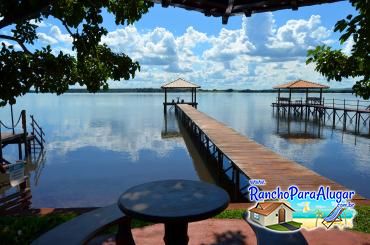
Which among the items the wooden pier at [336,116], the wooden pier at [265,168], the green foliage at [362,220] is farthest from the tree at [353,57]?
the wooden pier at [336,116]

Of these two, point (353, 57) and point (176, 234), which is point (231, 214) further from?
point (353, 57)

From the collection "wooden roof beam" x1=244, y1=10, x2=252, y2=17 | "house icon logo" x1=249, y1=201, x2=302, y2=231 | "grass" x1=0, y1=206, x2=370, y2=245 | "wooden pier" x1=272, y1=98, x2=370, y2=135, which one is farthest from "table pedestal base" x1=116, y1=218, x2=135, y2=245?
"wooden pier" x1=272, y1=98, x2=370, y2=135

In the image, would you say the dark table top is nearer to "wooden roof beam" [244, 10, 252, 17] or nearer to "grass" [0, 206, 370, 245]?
"grass" [0, 206, 370, 245]

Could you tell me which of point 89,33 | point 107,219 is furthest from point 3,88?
point 107,219

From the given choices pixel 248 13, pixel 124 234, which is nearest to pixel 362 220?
pixel 124 234

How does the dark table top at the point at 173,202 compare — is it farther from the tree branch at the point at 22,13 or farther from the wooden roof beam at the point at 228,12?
the tree branch at the point at 22,13

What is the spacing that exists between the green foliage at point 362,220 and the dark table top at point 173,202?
3.26 metres

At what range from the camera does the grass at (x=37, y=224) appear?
16.2ft

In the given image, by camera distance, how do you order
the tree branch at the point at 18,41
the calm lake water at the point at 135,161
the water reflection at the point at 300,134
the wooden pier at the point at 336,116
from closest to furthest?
the tree branch at the point at 18,41, the calm lake water at the point at 135,161, the water reflection at the point at 300,134, the wooden pier at the point at 336,116

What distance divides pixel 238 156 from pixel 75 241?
7560mm

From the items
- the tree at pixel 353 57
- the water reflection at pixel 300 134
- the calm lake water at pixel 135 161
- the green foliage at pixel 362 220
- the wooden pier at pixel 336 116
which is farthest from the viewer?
the wooden pier at pixel 336 116

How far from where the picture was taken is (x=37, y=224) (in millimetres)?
5504

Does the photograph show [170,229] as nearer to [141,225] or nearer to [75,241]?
[75,241]

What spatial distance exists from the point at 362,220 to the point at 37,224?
5.99 meters
